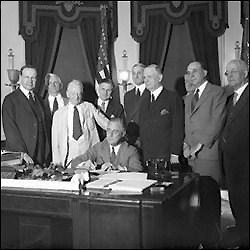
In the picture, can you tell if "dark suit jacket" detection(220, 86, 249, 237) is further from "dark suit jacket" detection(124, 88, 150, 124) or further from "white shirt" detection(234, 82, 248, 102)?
"dark suit jacket" detection(124, 88, 150, 124)

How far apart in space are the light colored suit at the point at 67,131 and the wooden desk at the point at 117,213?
146 cm

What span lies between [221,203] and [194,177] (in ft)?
2.94

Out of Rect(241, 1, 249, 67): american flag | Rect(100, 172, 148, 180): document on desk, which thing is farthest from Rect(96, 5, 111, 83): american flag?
Rect(100, 172, 148, 180): document on desk

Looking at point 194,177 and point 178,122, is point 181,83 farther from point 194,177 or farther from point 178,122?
point 194,177

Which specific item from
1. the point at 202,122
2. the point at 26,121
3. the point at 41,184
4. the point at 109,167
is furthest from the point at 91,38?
the point at 41,184

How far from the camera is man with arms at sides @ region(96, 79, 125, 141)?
4.17 meters

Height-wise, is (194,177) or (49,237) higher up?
(194,177)

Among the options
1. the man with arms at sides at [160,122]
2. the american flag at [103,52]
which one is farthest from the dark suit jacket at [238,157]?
the american flag at [103,52]

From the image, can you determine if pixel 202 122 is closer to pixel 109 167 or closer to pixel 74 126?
pixel 109 167

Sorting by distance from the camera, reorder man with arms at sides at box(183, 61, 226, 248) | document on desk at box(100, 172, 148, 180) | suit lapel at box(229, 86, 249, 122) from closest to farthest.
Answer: document on desk at box(100, 172, 148, 180) → suit lapel at box(229, 86, 249, 122) → man with arms at sides at box(183, 61, 226, 248)

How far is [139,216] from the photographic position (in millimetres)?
2258

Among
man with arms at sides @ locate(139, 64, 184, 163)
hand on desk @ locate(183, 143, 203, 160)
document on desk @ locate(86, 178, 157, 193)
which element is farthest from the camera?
man with arms at sides @ locate(139, 64, 184, 163)

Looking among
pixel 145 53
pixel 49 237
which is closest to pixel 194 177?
pixel 49 237

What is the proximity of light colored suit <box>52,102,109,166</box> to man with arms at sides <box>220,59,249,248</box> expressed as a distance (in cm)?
124
